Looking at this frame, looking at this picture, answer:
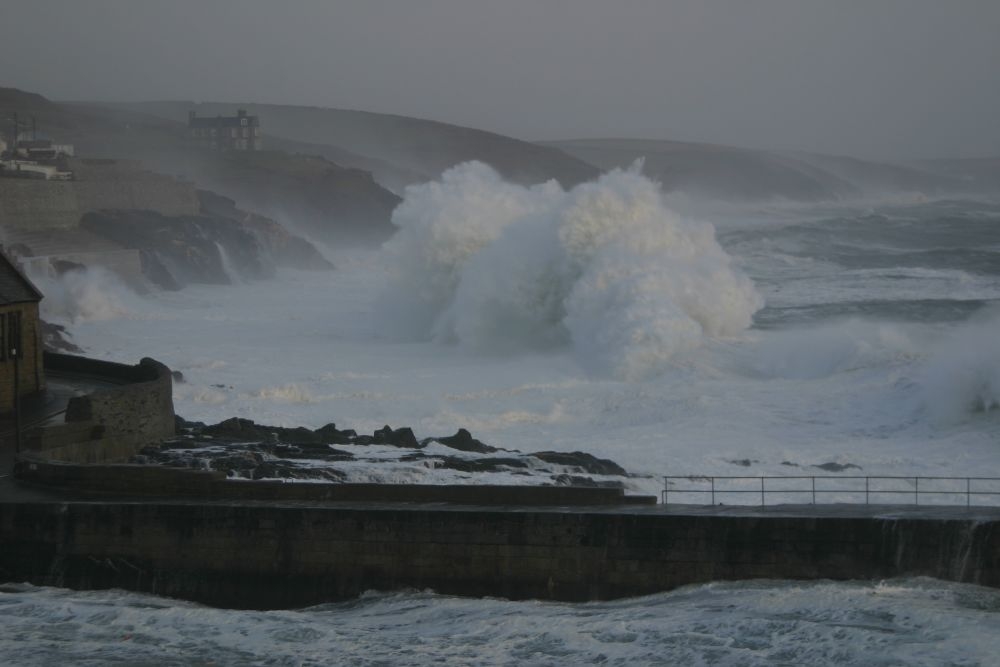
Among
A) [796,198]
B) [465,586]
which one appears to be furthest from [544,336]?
[796,198]

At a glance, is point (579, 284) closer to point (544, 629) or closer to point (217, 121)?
point (544, 629)

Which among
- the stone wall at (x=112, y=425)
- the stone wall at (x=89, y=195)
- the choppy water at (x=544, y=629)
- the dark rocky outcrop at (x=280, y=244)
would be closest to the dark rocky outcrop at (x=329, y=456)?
the stone wall at (x=112, y=425)

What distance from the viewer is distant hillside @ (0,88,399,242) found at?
71.1 meters

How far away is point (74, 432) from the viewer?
14.1m

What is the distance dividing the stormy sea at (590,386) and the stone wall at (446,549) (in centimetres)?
22

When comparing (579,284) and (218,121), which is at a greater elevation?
(218,121)

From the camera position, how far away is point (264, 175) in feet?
254

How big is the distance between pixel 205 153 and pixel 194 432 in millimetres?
70867

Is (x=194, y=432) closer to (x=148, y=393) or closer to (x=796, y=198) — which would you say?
(x=148, y=393)

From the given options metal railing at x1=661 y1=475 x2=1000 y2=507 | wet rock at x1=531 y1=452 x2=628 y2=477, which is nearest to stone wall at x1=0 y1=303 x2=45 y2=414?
wet rock at x1=531 y1=452 x2=628 y2=477

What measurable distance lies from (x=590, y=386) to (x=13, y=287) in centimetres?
937

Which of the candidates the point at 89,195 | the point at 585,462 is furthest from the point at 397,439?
the point at 89,195

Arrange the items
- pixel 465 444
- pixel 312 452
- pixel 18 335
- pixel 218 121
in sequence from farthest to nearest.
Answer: pixel 218 121 → pixel 465 444 → pixel 18 335 → pixel 312 452

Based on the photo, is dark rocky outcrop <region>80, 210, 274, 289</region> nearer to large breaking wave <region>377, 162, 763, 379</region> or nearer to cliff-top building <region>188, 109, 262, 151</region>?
large breaking wave <region>377, 162, 763, 379</region>
